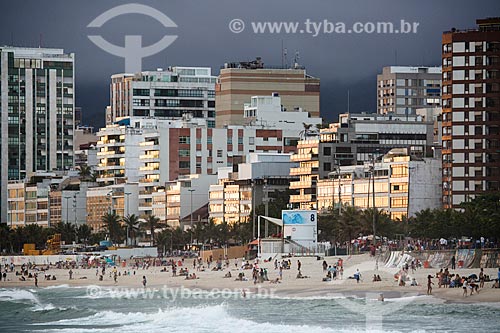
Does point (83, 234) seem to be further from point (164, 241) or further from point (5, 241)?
point (164, 241)

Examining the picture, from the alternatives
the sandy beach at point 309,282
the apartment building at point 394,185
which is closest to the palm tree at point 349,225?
the sandy beach at point 309,282

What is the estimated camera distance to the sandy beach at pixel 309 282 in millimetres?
84675

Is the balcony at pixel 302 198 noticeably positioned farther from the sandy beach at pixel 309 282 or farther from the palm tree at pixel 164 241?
the sandy beach at pixel 309 282

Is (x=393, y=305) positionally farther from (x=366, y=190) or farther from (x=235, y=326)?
(x=366, y=190)

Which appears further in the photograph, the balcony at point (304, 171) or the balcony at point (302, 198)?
the balcony at point (304, 171)

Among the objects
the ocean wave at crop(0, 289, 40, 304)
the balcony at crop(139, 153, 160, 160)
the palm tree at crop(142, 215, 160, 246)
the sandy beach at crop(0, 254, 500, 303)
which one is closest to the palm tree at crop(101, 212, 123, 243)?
the palm tree at crop(142, 215, 160, 246)

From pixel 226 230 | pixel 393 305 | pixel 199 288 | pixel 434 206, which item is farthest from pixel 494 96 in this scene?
pixel 393 305

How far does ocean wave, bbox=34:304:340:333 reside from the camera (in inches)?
2923

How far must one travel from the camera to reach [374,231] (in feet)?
382

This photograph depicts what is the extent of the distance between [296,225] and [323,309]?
104 feet

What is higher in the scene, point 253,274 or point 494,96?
point 494,96

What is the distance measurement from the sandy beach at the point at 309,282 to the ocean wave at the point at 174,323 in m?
8.24

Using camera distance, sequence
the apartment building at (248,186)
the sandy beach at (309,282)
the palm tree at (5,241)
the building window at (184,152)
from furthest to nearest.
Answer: the building window at (184,152)
the palm tree at (5,241)
the apartment building at (248,186)
the sandy beach at (309,282)

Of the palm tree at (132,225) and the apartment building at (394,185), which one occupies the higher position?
the apartment building at (394,185)
